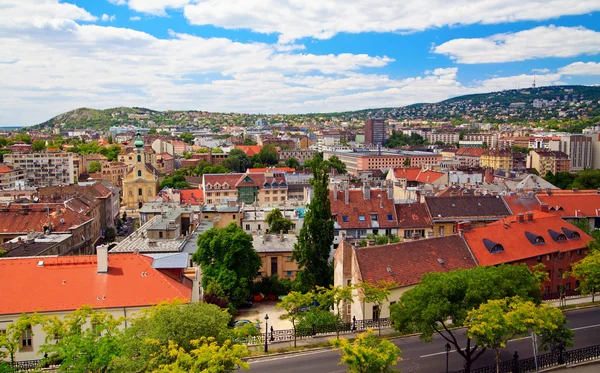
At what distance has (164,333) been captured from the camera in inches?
938

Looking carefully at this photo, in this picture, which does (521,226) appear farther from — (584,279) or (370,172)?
(370,172)

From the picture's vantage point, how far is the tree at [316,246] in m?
48.0

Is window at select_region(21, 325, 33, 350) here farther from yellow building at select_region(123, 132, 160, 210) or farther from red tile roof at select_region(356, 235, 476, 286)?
yellow building at select_region(123, 132, 160, 210)

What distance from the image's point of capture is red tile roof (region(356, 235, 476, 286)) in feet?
133

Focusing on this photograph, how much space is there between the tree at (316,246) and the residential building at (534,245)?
12524 mm

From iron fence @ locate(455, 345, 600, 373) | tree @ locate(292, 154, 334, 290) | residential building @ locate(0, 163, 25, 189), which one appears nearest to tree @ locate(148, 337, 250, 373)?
iron fence @ locate(455, 345, 600, 373)

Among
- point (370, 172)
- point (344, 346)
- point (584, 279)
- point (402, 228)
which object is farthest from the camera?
point (370, 172)

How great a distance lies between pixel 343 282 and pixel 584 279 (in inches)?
709

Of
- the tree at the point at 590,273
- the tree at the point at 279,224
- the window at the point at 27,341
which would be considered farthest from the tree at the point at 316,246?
the window at the point at 27,341

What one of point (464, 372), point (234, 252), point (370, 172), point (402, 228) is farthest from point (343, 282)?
point (370, 172)

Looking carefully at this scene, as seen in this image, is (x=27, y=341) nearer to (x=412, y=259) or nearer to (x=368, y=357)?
(x=368, y=357)

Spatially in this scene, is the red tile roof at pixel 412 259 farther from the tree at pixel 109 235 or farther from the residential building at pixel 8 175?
the residential building at pixel 8 175

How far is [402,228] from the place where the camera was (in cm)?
6384

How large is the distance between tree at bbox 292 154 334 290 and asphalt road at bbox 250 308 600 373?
47.7 feet
